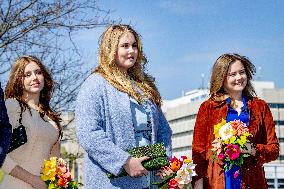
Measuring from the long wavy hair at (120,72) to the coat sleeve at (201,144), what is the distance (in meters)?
0.79

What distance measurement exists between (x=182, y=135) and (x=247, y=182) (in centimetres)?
13074

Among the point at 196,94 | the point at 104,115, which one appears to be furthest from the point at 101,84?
the point at 196,94

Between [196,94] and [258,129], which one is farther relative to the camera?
[196,94]

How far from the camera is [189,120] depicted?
131625mm

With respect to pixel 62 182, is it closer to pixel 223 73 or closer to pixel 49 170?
pixel 49 170

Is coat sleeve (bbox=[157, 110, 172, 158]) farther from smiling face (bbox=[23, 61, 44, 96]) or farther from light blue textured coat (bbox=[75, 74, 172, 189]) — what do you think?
smiling face (bbox=[23, 61, 44, 96])

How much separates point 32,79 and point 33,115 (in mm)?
296

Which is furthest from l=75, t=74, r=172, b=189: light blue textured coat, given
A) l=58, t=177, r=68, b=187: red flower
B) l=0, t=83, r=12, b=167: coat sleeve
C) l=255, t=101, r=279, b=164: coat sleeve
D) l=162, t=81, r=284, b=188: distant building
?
l=162, t=81, r=284, b=188: distant building

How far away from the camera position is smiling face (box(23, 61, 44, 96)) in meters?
5.04

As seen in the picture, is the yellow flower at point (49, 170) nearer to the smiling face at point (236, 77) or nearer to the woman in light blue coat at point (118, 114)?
the woman in light blue coat at point (118, 114)

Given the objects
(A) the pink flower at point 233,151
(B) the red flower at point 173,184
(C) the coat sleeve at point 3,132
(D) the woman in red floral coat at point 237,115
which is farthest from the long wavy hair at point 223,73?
(C) the coat sleeve at point 3,132

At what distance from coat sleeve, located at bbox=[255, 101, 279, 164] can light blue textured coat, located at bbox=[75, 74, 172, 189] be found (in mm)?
935

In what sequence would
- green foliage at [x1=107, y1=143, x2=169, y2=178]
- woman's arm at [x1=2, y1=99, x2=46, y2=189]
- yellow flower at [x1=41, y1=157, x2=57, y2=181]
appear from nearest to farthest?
green foliage at [x1=107, y1=143, x2=169, y2=178], woman's arm at [x1=2, y1=99, x2=46, y2=189], yellow flower at [x1=41, y1=157, x2=57, y2=181]

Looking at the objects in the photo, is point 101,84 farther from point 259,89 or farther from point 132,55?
point 259,89
